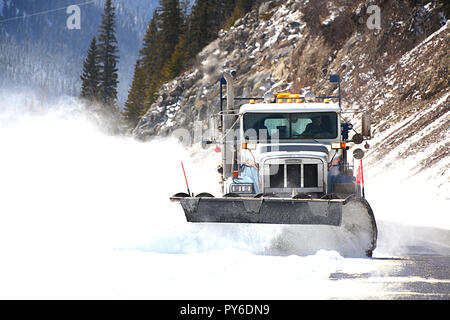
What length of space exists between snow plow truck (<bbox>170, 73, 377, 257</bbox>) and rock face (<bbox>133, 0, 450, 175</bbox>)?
364 centimetres

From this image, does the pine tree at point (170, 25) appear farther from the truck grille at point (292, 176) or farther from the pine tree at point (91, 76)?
the truck grille at point (292, 176)

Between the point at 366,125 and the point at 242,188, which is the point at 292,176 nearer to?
the point at 242,188

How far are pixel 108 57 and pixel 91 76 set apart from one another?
3.68 meters

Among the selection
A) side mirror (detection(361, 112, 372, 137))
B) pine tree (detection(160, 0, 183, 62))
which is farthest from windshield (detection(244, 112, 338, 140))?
pine tree (detection(160, 0, 183, 62))

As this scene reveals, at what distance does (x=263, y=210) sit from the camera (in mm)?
9031

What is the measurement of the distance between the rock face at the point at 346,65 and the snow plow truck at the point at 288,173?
364cm

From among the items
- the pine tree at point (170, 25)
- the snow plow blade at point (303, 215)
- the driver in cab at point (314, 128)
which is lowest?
the snow plow blade at point (303, 215)

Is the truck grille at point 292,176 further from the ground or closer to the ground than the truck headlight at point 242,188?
further from the ground

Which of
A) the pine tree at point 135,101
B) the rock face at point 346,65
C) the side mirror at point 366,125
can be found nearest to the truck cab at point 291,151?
the side mirror at point 366,125

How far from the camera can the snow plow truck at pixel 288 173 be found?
8992 mm

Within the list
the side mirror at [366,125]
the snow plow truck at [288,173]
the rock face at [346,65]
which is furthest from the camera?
the rock face at [346,65]

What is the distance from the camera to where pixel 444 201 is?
644 inches

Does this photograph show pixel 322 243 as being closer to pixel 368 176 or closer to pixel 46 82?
pixel 368 176
